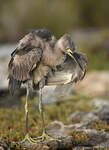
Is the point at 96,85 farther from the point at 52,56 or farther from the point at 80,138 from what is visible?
the point at 52,56

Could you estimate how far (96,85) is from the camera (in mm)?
10570

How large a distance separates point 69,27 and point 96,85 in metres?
7.95

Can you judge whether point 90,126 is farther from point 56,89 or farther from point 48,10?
point 48,10

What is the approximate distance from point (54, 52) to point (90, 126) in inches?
70.7

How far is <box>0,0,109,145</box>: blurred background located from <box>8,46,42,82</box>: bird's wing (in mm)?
3601

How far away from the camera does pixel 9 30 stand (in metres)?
17.8

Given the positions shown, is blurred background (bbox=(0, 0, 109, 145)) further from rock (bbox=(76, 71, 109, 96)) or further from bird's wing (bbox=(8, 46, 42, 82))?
bird's wing (bbox=(8, 46, 42, 82))

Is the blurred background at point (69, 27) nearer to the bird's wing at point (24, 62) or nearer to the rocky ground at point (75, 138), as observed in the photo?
the rocky ground at point (75, 138)

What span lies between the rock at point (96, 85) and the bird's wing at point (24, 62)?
17.7 ft

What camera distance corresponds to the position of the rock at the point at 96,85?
1027 centimetres

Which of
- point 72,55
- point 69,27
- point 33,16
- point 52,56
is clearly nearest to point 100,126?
point 72,55

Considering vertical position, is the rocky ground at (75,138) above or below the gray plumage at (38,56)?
below

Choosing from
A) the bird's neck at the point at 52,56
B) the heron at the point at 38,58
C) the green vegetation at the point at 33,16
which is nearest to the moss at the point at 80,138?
the heron at the point at 38,58

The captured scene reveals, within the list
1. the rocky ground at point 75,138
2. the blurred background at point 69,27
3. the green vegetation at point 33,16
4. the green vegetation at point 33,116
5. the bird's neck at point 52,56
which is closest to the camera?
the rocky ground at point 75,138
